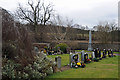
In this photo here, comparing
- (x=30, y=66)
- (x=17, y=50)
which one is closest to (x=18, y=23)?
(x=17, y=50)

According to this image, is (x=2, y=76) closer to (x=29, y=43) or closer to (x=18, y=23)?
(x=29, y=43)

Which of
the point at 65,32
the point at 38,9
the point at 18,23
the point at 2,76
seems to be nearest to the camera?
Answer: the point at 2,76

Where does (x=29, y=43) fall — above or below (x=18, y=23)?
below

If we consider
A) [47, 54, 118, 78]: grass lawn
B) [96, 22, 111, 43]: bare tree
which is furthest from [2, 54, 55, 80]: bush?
[96, 22, 111, 43]: bare tree

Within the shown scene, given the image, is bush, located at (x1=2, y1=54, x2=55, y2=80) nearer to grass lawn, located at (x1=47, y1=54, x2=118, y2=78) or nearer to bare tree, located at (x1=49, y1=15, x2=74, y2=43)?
grass lawn, located at (x1=47, y1=54, x2=118, y2=78)

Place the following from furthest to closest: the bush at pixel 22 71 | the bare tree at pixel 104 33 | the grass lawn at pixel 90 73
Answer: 1. the bare tree at pixel 104 33
2. the grass lawn at pixel 90 73
3. the bush at pixel 22 71

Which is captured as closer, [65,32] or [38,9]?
[65,32]

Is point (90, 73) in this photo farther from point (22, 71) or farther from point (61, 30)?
point (61, 30)

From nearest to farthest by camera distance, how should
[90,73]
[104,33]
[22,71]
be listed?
[22,71], [90,73], [104,33]

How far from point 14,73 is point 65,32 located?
856 inches

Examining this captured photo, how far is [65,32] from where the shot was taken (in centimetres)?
2711

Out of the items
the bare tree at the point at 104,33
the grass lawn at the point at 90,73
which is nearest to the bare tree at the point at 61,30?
the bare tree at the point at 104,33

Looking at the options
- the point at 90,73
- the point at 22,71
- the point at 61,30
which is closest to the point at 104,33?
the point at 61,30

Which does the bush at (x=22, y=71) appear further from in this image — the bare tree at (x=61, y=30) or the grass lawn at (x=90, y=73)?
the bare tree at (x=61, y=30)
